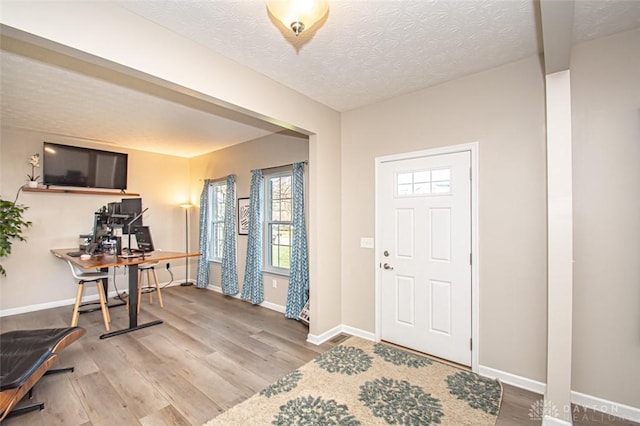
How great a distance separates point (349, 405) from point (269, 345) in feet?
4.33

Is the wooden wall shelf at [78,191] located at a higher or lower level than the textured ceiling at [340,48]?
lower

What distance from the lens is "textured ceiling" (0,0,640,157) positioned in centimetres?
183

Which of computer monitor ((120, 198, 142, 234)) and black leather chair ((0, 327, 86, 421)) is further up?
computer monitor ((120, 198, 142, 234))

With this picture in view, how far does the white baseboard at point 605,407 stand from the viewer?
201 cm

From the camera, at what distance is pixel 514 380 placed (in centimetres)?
243

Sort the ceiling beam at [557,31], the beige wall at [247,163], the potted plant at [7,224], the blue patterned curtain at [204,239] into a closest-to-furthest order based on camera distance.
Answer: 1. the ceiling beam at [557,31]
2. the potted plant at [7,224]
3. the beige wall at [247,163]
4. the blue patterned curtain at [204,239]

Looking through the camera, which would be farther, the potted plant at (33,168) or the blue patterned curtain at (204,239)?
the blue patterned curtain at (204,239)

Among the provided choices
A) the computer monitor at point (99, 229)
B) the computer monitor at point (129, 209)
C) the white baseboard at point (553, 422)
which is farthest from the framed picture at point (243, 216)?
the white baseboard at point (553, 422)

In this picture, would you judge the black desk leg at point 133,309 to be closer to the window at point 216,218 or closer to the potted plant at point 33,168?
the window at point 216,218

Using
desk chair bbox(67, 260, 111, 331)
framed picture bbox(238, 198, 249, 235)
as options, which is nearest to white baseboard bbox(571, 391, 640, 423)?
framed picture bbox(238, 198, 249, 235)

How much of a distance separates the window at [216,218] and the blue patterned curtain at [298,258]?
7.82 feet

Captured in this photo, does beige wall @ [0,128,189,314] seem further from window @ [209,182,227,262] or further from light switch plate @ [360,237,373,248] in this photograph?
light switch plate @ [360,237,373,248]

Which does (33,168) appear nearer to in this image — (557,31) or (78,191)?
(78,191)

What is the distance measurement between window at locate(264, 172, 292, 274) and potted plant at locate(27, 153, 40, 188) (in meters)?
3.53
